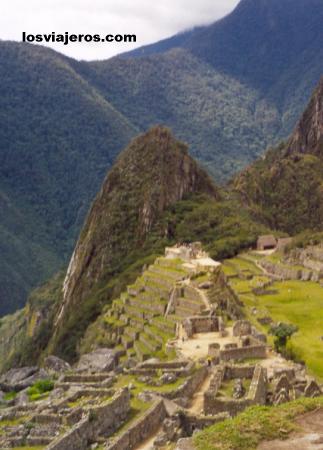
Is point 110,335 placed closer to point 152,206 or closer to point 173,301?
point 173,301

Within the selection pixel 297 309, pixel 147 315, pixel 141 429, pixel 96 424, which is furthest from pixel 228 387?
pixel 297 309

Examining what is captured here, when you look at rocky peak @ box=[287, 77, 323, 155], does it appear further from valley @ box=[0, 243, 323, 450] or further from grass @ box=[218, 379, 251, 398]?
grass @ box=[218, 379, 251, 398]

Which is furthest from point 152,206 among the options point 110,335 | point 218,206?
point 110,335

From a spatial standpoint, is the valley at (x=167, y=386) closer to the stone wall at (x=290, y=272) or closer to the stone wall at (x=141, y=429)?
the stone wall at (x=141, y=429)

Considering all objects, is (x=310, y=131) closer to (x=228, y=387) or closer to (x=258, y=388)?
(x=228, y=387)

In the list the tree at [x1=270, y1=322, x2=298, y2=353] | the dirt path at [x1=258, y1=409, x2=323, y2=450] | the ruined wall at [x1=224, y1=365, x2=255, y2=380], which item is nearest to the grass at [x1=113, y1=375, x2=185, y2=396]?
the ruined wall at [x1=224, y1=365, x2=255, y2=380]
